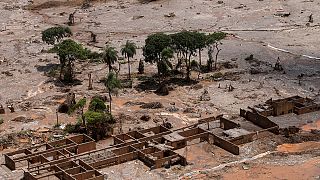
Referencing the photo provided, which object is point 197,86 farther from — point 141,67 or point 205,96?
point 141,67

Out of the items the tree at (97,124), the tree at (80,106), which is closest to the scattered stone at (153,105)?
the tree at (80,106)

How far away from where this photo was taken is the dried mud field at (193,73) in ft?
169

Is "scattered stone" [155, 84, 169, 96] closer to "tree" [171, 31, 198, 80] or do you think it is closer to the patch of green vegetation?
"tree" [171, 31, 198, 80]

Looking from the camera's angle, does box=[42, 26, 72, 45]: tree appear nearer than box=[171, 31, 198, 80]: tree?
No

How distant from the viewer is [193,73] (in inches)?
2997

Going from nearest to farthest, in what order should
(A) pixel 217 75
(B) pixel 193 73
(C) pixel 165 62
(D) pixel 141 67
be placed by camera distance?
(C) pixel 165 62, (A) pixel 217 75, (D) pixel 141 67, (B) pixel 193 73

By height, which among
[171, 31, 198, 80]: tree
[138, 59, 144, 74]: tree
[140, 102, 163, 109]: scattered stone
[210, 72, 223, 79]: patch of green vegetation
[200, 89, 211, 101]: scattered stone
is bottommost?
[140, 102, 163, 109]: scattered stone

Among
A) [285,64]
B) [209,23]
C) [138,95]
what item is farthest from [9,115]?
[209,23]

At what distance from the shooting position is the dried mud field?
51550 mm

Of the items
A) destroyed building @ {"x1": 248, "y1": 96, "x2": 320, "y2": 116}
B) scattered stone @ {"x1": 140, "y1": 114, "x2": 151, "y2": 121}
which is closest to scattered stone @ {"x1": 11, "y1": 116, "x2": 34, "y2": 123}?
scattered stone @ {"x1": 140, "y1": 114, "x2": 151, "y2": 121}

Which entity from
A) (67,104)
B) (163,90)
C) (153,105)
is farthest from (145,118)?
(163,90)

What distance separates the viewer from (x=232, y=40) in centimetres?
9131

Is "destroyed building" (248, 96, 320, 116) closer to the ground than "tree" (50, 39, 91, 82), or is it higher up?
closer to the ground

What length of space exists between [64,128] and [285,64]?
31.6 metres
